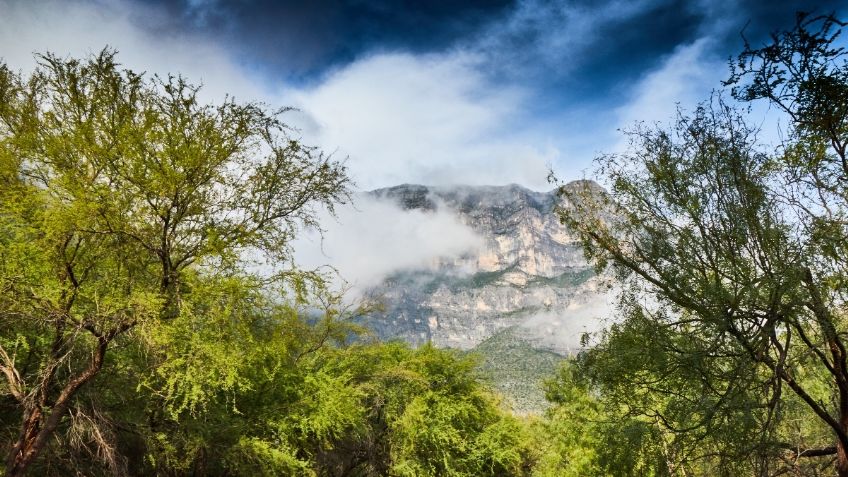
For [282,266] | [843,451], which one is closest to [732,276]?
[843,451]

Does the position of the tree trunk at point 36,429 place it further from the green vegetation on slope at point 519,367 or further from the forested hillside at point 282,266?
the green vegetation on slope at point 519,367

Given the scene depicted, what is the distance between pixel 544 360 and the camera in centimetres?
16200

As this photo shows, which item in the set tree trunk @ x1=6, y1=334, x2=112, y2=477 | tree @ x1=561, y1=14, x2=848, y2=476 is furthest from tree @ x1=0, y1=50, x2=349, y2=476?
tree @ x1=561, y1=14, x2=848, y2=476

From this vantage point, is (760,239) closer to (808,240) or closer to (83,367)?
(808,240)

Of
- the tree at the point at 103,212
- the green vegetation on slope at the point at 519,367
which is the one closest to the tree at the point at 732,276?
the tree at the point at 103,212

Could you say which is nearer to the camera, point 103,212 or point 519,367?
point 103,212

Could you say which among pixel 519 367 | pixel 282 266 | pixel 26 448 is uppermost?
pixel 519 367

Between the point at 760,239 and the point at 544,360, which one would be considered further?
the point at 544,360

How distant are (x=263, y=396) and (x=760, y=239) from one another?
15.3 meters

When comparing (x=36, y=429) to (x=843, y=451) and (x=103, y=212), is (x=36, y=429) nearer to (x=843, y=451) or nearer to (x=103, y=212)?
(x=103, y=212)

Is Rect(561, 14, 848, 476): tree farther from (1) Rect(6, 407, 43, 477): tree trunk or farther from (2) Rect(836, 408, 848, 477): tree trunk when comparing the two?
(1) Rect(6, 407, 43, 477): tree trunk

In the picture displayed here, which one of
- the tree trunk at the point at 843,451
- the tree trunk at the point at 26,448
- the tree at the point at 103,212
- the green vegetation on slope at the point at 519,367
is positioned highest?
the green vegetation on slope at the point at 519,367

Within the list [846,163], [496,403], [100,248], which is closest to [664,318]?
[846,163]

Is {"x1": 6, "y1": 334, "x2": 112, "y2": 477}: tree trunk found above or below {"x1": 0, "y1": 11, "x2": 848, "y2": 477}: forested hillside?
below
